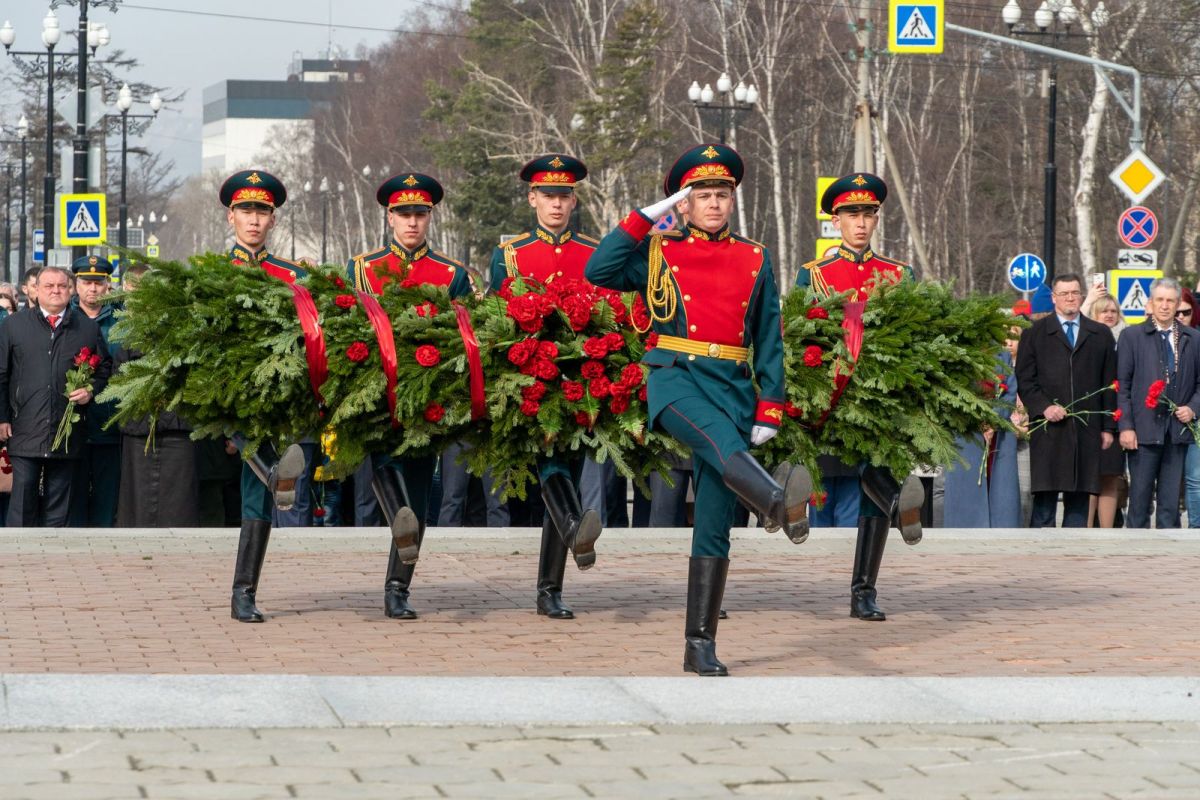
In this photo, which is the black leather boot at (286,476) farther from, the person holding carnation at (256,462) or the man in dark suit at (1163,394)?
the man in dark suit at (1163,394)

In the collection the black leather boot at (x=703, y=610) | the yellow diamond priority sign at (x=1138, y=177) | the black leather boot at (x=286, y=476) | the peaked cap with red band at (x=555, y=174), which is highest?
the yellow diamond priority sign at (x=1138, y=177)

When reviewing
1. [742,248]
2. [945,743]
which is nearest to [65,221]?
[742,248]

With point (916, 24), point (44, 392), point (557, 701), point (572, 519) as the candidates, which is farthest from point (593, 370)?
point (916, 24)

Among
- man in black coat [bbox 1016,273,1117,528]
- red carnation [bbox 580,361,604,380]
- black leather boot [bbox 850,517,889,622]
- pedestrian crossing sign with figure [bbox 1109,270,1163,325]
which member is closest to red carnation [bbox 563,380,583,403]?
red carnation [bbox 580,361,604,380]

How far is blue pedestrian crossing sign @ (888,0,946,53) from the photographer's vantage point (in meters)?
27.3

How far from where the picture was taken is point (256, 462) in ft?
32.2

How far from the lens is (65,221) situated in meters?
29.4

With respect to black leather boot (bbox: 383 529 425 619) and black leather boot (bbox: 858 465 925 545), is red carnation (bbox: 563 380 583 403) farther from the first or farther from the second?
black leather boot (bbox: 858 465 925 545)

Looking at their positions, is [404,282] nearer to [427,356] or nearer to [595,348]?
[427,356]

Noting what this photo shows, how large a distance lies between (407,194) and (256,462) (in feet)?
5.30

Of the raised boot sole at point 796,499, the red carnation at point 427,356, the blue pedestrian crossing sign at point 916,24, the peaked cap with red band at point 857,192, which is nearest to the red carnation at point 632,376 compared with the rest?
the red carnation at point 427,356

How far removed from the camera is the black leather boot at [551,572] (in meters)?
10.3

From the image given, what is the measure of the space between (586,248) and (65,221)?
789 inches

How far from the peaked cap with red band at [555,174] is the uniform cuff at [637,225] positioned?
2.48 m
